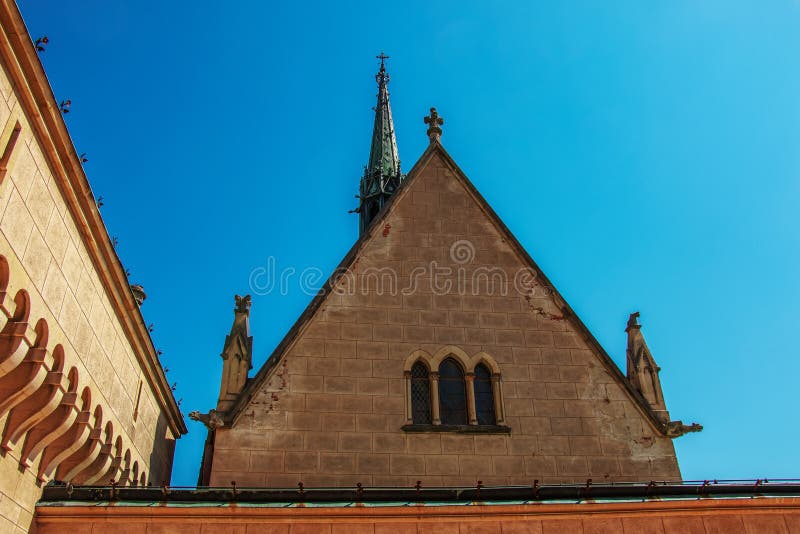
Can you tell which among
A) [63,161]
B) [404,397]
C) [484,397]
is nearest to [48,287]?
[63,161]

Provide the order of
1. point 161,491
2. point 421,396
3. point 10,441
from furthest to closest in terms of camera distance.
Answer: point 421,396 < point 161,491 < point 10,441

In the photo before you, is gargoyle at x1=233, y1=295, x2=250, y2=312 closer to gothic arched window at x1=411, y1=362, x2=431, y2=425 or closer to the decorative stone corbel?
gothic arched window at x1=411, y1=362, x2=431, y2=425

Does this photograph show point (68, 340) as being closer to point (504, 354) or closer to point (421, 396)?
point (421, 396)

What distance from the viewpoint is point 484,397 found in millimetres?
15945

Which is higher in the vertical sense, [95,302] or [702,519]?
[95,302]

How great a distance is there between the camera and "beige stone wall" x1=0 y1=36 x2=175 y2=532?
9562mm

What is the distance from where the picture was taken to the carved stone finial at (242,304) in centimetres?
1656

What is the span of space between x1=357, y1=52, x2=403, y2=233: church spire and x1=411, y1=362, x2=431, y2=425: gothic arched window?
15780 mm

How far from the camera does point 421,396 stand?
52.0 feet

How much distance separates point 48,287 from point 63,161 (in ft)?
6.53

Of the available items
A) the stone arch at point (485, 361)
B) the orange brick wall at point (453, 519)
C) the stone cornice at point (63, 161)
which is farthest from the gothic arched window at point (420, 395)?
the stone cornice at point (63, 161)

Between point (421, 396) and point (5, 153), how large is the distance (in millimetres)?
9652

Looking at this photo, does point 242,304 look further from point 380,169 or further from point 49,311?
point 380,169

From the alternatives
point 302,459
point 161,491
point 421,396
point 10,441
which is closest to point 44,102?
point 10,441
